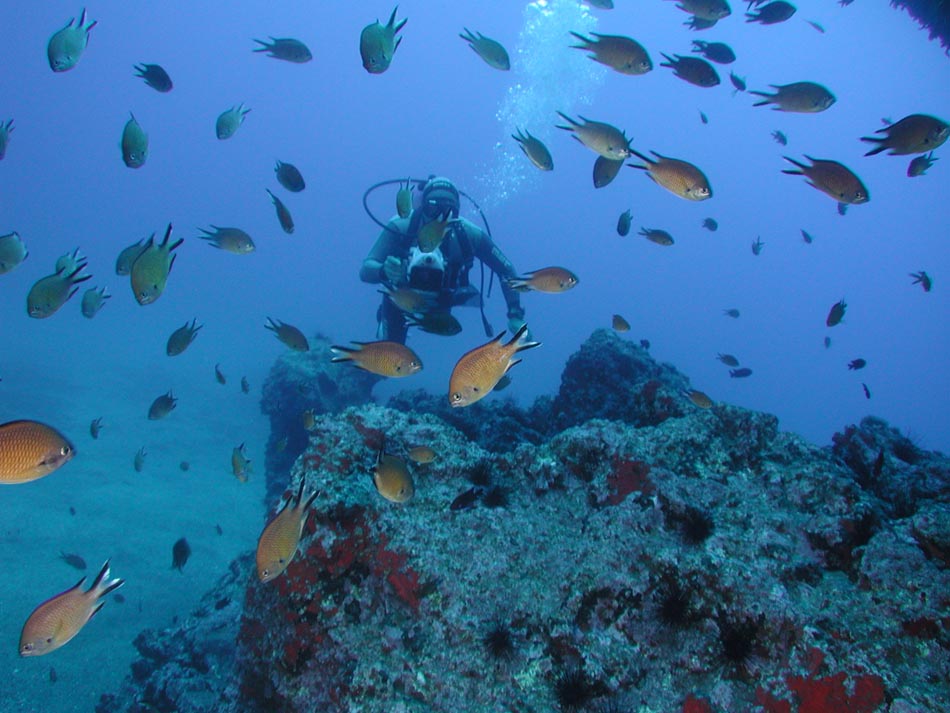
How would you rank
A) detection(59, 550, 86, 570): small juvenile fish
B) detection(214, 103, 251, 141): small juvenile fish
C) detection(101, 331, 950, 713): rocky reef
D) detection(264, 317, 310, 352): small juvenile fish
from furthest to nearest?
detection(59, 550, 86, 570): small juvenile fish < detection(214, 103, 251, 141): small juvenile fish < detection(264, 317, 310, 352): small juvenile fish < detection(101, 331, 950, 713): rocky reef

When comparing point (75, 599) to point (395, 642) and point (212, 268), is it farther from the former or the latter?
point (212, 268)

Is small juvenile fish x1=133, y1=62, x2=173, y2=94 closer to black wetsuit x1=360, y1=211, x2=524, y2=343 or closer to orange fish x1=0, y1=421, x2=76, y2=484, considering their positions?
black wetsuit x1=360, y1=211, x2=524, y2=343

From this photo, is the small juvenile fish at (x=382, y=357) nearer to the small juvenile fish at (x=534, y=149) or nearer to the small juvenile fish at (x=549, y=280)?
the small juvenile fish at (x=549, y=280)

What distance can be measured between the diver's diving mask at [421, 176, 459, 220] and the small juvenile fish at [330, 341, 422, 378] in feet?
17.9

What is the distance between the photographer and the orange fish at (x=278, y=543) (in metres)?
2.50

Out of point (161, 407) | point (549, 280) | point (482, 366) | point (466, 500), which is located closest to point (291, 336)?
point (161, 407)

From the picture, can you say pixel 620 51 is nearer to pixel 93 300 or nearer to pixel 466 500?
pixel 466 500

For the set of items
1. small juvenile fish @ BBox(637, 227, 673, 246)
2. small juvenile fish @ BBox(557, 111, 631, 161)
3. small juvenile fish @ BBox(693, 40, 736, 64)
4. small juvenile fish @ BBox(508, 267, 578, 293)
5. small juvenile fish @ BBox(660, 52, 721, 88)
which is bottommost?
small juvenile fish @ BBox(637, 227, 673, 246)

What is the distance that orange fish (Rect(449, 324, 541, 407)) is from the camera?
8.00ft

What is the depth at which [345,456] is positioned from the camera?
337 cm

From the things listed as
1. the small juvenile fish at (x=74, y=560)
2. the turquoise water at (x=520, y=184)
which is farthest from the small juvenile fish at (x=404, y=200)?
the turquoise water at (x=520, y=184)

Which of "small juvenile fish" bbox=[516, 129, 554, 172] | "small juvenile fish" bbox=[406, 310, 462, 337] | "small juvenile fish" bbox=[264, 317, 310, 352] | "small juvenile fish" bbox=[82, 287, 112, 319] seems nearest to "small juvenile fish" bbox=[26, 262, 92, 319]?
"small juvenile fish" bbox=[264, 317, 310, 352]

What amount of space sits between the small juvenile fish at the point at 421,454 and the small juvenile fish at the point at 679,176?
2.56m

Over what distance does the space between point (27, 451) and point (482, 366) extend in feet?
7.97
